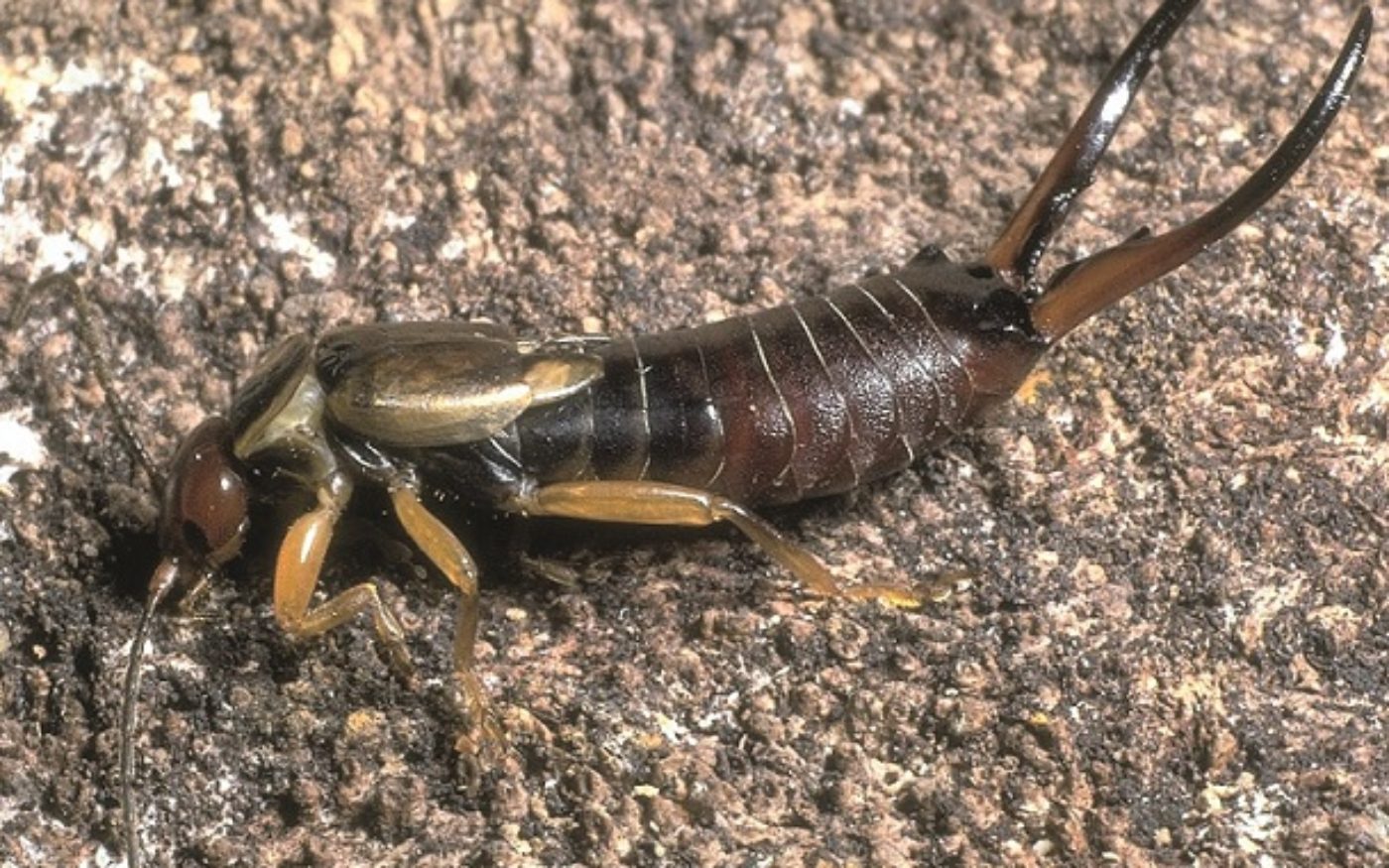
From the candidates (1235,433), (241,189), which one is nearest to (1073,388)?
(1235,433)

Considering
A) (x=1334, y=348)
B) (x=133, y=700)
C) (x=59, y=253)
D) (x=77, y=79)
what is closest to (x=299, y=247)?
(x=59, y=253)

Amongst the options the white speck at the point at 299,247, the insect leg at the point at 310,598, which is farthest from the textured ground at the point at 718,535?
the insect leg at the point at 310,598

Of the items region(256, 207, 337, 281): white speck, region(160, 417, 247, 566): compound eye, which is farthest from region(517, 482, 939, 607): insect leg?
region(256, 207, 337, 281): white speck

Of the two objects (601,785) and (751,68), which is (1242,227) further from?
(601,785)

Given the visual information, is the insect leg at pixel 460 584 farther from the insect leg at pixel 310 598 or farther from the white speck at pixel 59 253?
the white speck at pixel 59 253

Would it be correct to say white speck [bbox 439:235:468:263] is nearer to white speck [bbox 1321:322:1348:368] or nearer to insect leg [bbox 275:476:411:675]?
insect leg [bbox 275:476:411:675]
